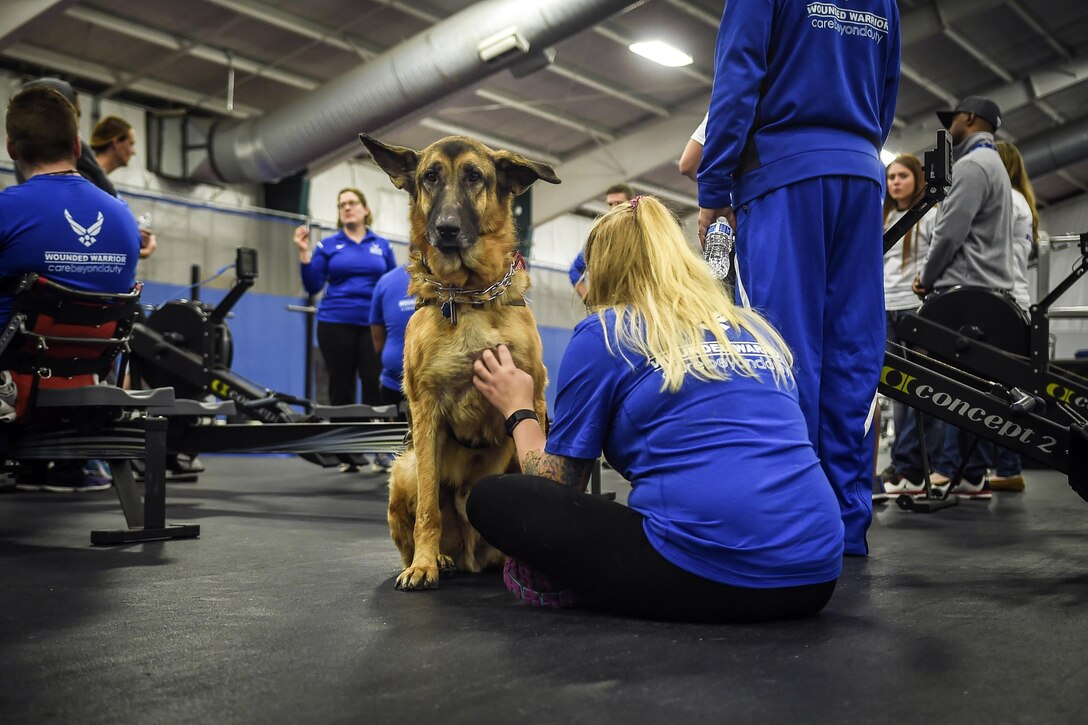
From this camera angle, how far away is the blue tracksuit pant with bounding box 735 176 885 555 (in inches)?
95.5

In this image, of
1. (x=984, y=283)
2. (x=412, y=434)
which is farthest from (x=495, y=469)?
(x=984, y=283)

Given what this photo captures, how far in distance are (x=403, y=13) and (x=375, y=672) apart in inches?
385

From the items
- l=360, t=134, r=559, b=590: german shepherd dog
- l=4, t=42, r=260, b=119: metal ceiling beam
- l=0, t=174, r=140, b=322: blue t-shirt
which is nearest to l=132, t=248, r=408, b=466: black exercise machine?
l=0, t=174, r=140, b=322: blue t-shirt

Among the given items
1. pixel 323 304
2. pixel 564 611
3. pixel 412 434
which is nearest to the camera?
pixel 564 611

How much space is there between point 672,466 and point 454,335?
85cm

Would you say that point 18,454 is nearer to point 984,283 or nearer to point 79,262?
point 79,262

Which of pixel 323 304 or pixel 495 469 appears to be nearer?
pixel 495 469

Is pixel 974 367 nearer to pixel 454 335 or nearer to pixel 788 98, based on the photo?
pixel 788 98

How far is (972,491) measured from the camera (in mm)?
4828

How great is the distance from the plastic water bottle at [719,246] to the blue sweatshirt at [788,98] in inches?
3.0

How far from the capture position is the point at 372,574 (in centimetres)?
253

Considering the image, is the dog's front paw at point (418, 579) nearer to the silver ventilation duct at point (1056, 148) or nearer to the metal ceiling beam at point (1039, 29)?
the metal ceiling beam at point (1039, 29)

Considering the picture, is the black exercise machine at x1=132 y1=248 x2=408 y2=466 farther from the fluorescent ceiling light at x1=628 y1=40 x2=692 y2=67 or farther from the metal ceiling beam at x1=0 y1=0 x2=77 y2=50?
the fluorescent ceiling light at x1=628 y1=40 x2=692 y2=67

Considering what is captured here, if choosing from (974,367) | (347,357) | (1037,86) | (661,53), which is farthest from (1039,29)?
(347,357)
